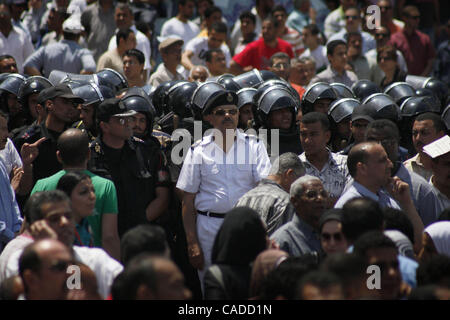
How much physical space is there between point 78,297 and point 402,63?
9.02 m

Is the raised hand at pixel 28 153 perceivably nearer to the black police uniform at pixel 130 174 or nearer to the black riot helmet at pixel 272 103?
the black police uniform at pixel 130 174

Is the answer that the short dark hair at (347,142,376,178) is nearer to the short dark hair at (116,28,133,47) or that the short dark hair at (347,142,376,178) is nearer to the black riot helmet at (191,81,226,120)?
the black riot helmet at (191,81,226,120)

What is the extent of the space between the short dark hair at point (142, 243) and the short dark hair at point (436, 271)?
1.42 meters

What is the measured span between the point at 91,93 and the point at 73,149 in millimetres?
2028

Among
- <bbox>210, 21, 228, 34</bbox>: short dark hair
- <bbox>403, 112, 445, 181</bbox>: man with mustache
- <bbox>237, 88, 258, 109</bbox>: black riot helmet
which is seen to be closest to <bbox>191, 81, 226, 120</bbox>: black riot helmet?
<bbox>237, 88, 258, 109</bbox>: black riot helmet

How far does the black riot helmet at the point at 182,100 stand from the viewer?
8.52m

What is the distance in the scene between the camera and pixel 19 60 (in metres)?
12.0

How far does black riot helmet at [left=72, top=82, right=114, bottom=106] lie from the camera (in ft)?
25.8

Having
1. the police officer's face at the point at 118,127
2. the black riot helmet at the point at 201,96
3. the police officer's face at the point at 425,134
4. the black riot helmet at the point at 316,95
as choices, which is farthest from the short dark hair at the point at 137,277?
the black riot helmet at the point at 316,95

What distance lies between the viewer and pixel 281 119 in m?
7.99

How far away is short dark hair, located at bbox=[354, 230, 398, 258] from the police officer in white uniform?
199 cm

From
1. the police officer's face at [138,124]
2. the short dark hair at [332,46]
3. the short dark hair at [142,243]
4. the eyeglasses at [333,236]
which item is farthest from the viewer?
the short dark hair at [332,46]

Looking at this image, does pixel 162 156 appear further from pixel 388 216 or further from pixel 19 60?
pixel 19 60
